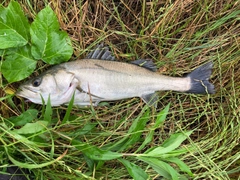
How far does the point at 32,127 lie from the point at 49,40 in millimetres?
657

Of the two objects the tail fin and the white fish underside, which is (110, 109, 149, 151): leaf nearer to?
the white fish underside

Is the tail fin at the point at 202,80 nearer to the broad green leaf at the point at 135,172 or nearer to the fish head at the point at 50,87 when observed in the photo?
the broad green leaf at the point at 135,172

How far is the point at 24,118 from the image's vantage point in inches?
91.4

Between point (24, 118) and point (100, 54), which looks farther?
point (100, 54)

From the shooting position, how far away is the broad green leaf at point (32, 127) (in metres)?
2.12

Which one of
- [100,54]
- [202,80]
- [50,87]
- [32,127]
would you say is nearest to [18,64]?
[50,87]

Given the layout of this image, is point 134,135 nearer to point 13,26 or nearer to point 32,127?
point 32,127

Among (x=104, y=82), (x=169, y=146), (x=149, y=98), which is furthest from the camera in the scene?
(x=149, y=98)

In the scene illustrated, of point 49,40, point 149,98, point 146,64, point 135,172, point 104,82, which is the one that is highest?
point 49,40

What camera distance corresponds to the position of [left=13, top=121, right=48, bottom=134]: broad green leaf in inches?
83.7

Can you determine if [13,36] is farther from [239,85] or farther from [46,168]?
[239,85]

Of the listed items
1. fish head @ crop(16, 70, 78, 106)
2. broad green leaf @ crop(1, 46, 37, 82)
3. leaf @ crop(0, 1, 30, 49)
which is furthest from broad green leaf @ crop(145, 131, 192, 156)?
leaf @ crop(0, 1, 30, 49)

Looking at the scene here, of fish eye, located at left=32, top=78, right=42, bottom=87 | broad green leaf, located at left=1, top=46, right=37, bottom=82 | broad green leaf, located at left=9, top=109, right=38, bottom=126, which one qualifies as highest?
broad green leaf, located at left=1, top=46, right=37, bottom=82

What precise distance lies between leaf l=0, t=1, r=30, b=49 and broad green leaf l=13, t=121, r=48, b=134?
60cm
